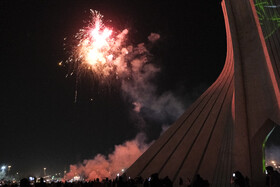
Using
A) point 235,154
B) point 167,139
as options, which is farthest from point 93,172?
point 235,154

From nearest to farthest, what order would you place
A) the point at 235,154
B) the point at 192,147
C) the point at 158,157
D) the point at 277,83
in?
the point at 277,83 < the point at 235,154 < the point at 192,147 < the point at 158,157

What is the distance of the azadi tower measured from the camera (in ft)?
20.7

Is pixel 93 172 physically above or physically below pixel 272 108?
below

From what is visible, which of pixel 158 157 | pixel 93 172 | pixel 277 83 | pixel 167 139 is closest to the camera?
pixel 277 83

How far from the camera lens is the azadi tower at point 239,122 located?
6.32 meters

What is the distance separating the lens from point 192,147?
24.2 feet

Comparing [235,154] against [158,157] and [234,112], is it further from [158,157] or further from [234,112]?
[158,157]

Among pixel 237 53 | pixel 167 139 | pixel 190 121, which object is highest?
pixel 237 53

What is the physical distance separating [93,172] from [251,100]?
42.5 meters

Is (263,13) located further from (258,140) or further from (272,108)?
(258,140)

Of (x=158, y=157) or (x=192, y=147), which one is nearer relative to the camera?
(x=192, y=147)

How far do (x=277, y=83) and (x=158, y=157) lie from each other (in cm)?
468

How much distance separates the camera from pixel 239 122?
6.76 m

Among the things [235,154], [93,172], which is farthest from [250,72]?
[93,172]
